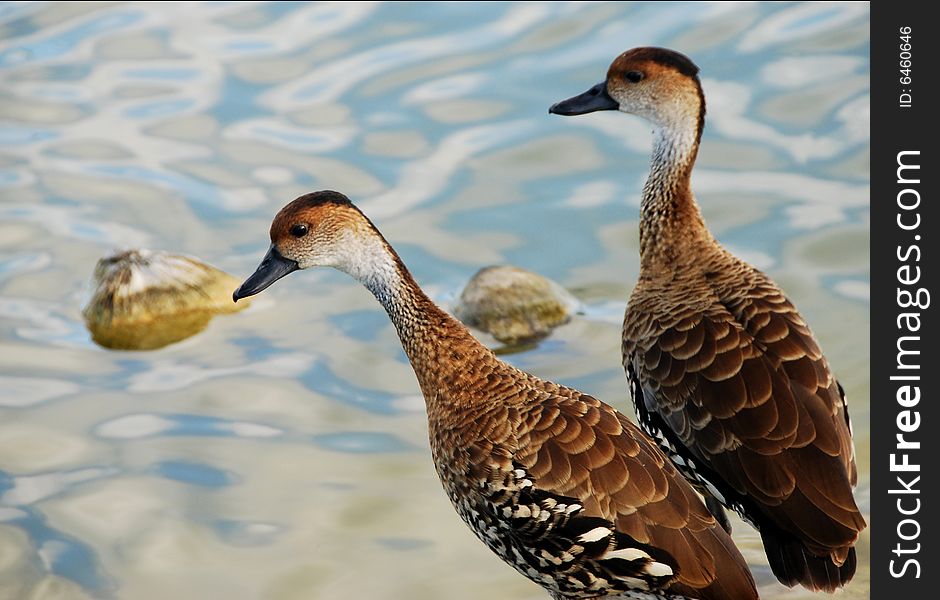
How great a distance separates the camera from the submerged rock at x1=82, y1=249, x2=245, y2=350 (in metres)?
8.68

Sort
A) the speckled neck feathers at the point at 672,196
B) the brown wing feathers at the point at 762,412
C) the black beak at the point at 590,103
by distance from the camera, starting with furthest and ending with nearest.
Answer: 1. the black beak at the point at 590,103
2. the speckled neck feathers at the point at 672,196
3. the brown wing feathers at the point at 762,412

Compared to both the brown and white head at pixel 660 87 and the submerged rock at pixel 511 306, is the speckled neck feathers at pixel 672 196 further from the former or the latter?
the submerged rock at pixel 511 306

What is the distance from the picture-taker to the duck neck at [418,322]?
586cm

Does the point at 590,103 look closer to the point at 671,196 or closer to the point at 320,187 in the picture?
the point at 671,196

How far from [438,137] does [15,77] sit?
145 inches

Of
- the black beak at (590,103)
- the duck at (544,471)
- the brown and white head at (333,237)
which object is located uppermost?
the black beak at (590,103)

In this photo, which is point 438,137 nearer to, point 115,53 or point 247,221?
point 247,221

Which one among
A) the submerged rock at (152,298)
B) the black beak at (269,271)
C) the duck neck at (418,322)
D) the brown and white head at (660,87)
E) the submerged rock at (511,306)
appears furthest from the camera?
the submerged rock at (152,298)

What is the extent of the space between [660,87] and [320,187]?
3.45 metres

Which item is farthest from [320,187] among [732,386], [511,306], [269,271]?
[732,386]

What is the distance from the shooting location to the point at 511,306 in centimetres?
848

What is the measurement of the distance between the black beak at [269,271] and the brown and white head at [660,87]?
2234mm

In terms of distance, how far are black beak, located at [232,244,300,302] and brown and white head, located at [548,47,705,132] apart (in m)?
2.23

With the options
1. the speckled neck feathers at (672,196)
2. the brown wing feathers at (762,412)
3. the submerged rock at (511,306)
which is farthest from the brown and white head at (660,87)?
the submerged rock at (511,306)
